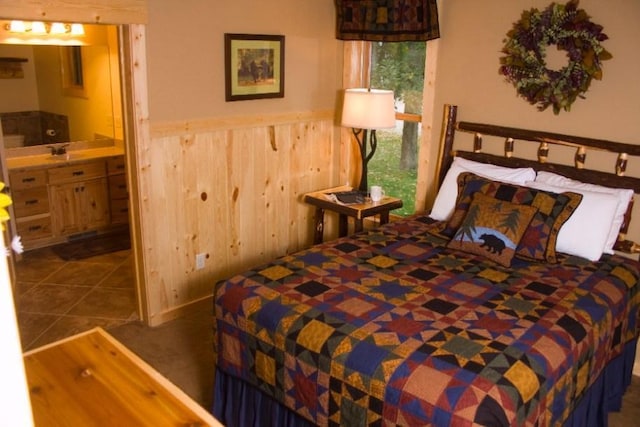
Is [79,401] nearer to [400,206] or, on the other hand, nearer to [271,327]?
[271,327]

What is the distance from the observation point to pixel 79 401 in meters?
1.58

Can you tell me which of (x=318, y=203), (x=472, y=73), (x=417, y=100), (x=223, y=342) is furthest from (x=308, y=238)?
(x=223, y=342)

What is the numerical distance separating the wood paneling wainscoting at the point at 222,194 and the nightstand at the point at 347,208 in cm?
30

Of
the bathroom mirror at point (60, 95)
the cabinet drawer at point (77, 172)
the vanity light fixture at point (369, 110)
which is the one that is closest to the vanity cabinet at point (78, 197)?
the cabinet drawer at point (77, 172)

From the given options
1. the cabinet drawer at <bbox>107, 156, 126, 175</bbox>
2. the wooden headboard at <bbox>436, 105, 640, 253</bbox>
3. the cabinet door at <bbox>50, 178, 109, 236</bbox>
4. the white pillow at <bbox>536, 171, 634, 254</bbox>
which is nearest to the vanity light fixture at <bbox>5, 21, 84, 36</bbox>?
the cabinet drawer at <bbox>107, 156, 126, 175</bbox>

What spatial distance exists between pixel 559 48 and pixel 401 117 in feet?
4.21

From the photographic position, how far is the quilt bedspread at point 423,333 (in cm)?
204

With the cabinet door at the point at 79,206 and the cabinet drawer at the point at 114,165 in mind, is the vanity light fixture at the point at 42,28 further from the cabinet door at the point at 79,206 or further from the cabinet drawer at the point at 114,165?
the cabinet door at the point at 79,206

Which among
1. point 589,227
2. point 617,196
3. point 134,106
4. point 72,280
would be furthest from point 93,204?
point 617,196

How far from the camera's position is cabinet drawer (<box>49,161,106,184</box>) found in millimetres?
5008

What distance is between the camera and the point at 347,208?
402 centimetres

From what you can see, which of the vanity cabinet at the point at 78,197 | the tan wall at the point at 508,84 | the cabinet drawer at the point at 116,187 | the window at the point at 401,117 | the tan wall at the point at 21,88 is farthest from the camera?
the tan wall at the point at 21,88

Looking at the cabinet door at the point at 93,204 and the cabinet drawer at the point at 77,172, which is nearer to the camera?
the cabinet drawer at the point at 77,172

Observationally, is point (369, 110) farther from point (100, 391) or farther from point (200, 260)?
point (100, 391)
